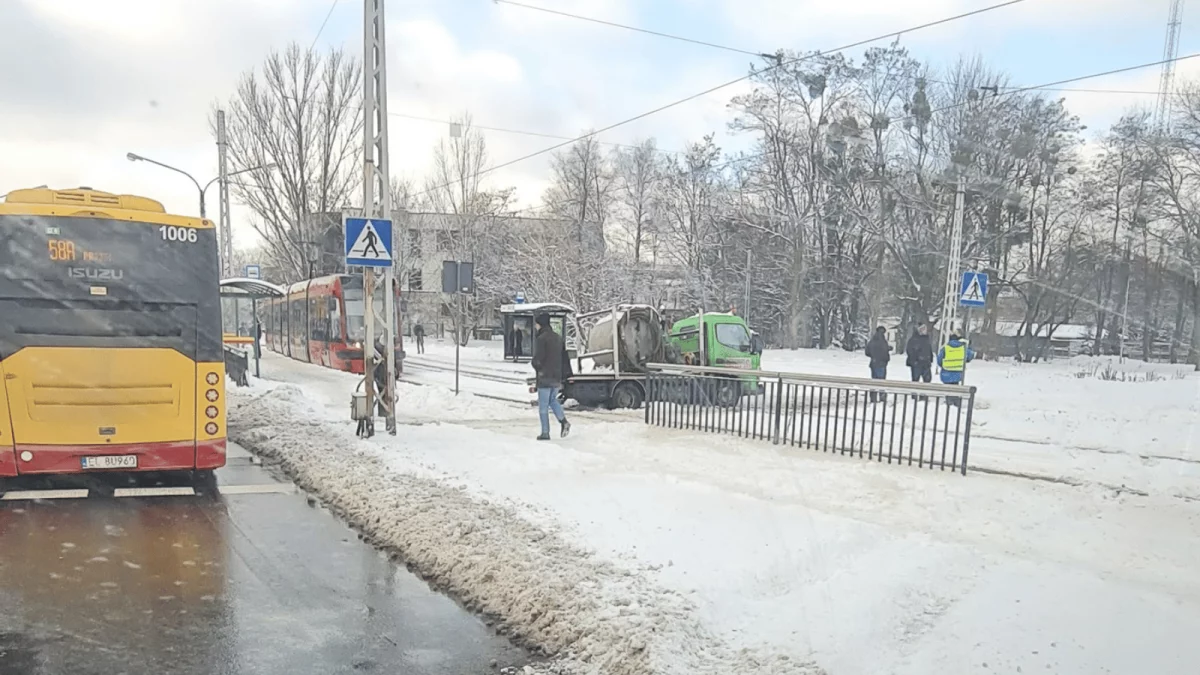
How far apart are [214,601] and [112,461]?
3.60 m

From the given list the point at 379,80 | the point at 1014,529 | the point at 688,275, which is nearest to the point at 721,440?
the point at 1014,529

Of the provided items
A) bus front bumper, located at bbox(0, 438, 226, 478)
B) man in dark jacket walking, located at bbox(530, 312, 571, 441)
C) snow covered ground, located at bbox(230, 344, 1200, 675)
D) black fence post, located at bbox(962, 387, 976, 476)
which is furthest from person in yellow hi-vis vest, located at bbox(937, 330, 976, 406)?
bus front bumper, located at bbox(0, 438, 226, 478)

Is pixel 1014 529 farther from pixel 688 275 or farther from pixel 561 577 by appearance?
pixel 688 275

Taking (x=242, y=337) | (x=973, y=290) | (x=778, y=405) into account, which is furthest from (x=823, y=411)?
(x=242, y=337)

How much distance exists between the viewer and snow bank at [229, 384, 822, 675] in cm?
453

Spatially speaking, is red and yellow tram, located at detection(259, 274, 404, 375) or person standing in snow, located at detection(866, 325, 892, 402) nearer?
person standing in snow, located at detection(866, 325, 892, 402)

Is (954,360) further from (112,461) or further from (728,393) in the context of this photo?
(112,461)

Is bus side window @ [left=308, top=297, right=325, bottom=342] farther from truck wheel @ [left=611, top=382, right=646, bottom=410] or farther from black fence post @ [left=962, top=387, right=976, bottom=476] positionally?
black fence post @ [left=962, top=387, right=976, bottom=476]

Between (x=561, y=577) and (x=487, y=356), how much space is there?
3789cm

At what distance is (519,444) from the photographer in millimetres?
11344

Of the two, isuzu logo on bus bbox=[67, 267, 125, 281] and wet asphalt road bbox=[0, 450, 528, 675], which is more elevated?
isuzu logo on bus bbox=[67, 267, 125, 281]

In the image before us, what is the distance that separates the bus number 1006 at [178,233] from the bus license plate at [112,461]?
2341 millimetres

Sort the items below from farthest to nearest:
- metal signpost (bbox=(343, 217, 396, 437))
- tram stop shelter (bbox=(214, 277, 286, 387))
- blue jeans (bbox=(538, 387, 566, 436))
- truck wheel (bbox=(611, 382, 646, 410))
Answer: tram stop shelter (bbox=(214, 277, 286, 387)) < truck wheel (bbox=(611, 382, 646, 410)) < blue jeans (bbox=(538, 387, 566, 436)) < metal signpost (bbox=(343, 217, 396, 437))

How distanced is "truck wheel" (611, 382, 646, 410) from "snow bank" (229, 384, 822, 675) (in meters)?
8.17
